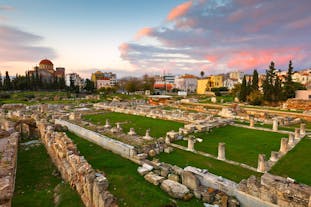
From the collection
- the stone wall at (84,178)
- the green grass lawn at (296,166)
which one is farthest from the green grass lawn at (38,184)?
the green grass lawn at (296,166)

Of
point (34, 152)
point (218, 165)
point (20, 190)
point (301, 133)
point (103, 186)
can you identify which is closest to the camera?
point (103, 186)

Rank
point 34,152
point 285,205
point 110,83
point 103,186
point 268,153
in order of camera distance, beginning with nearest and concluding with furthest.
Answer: point 285,205 < point 103,186 < point 268,153 < point 34,152 < point 110,83

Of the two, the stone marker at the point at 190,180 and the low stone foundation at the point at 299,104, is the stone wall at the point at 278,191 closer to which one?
the stone marker at the point at 190,180

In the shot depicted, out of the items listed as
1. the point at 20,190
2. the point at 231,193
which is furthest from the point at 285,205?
the point at 20,190

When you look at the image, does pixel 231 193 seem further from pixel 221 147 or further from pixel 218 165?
pixel 221 147

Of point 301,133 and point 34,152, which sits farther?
point 301,133

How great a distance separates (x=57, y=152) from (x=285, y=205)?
35.7 feet

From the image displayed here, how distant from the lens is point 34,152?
14.4 m

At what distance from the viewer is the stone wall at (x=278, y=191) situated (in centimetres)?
591

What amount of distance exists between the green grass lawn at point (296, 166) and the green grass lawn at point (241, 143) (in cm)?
94

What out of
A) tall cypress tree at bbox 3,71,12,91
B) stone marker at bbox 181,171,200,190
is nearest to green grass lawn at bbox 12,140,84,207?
stone marker at bbox 181,171,200,190

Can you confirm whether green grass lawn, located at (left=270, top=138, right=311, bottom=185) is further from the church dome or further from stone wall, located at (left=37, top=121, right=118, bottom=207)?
the church dome

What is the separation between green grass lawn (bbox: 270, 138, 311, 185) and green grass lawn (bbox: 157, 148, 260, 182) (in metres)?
1.41

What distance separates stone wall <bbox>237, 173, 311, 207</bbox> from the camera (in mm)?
5910
